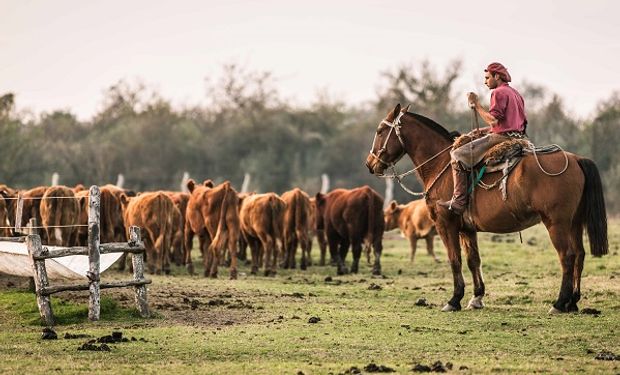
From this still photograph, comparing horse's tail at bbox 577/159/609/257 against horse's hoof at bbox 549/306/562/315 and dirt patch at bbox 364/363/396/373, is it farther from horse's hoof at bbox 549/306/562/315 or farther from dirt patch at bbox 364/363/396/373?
dirt patch at bbox 364/363/396/373

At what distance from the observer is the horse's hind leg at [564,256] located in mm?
15445

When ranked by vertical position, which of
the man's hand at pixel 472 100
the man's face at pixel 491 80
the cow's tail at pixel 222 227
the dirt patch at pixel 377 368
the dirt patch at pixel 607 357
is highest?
the man's face at pixel 491 80

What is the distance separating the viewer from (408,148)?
58.2 feet

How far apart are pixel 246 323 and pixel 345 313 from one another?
5.85 ft

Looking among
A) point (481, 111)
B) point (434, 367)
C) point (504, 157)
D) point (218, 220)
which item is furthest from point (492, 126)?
point (218, 220)

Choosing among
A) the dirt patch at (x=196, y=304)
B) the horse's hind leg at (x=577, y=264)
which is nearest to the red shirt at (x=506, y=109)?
the horse's hind leg at (x=577, y=264)

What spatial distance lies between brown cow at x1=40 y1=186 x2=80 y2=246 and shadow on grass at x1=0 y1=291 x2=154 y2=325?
7.21 metres

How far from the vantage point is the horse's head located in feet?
58.2

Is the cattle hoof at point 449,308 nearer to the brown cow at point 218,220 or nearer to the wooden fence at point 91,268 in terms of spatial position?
the wooden fence at point 91,268

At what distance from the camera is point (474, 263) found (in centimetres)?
1733

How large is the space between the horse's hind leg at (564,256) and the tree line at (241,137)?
4823 cm

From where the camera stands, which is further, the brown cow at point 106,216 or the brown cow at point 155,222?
the brown cow at point 106,216

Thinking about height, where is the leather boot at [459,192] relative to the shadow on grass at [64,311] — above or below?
above

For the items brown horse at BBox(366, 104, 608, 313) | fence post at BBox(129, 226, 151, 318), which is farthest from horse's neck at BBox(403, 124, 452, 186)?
fence post at BBox(129, 226, 151, 318)
